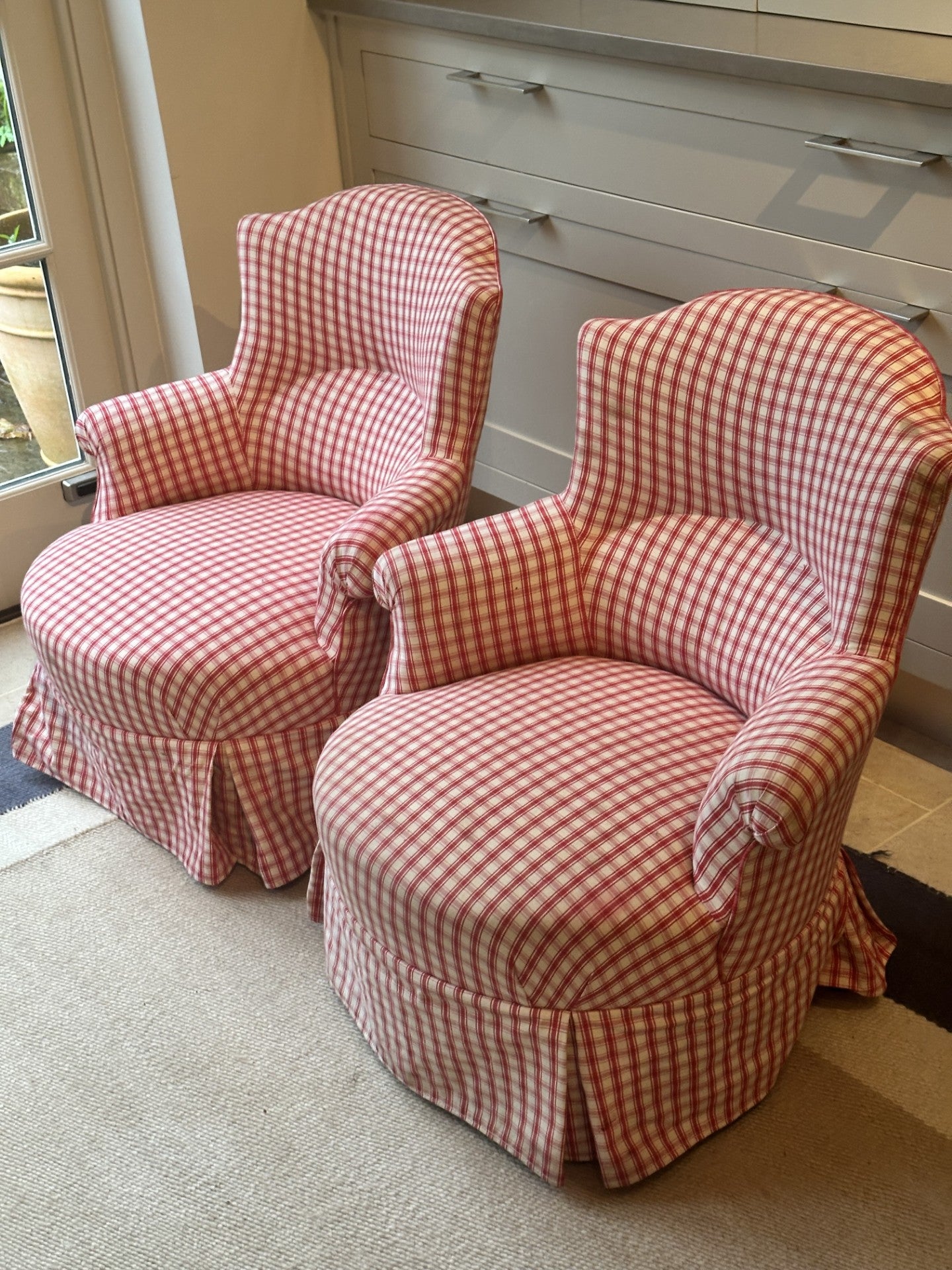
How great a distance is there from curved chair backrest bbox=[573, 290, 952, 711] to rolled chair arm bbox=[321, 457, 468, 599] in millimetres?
244

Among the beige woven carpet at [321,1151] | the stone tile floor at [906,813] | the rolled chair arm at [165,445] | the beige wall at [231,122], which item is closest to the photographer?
the beige woven carpet at [321,1151]

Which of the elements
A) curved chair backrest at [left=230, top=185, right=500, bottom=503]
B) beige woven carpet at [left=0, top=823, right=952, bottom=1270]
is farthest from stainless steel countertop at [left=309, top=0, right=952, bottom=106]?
beige woven carpet at [left=0, top=823, right=952, bottom=1270]

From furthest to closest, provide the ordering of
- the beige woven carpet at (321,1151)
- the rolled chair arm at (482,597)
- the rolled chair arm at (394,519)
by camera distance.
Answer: the rolled chair arm at (394,519) < the rolled chair arm at (482,597) < the beige woven carpet at (321,1151)

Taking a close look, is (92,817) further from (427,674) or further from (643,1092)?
(643,1092)

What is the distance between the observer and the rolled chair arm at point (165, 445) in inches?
86.7

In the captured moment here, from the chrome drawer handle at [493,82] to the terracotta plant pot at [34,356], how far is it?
87 centimetres

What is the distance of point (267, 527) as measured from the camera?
7.09 ft

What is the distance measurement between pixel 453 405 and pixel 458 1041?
940 millimetres

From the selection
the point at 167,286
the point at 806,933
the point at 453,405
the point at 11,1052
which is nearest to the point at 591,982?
the point at 806,933

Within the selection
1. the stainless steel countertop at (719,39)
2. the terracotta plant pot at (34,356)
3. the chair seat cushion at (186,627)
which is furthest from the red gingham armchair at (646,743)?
the terracotta plant pot at (34,356)

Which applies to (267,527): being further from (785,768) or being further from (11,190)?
(785,768)

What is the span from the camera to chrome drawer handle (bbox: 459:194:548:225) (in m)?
2.34

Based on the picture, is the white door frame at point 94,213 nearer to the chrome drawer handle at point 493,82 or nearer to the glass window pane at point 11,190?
the glass window pane at point 11,190

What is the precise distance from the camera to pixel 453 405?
203 cm
